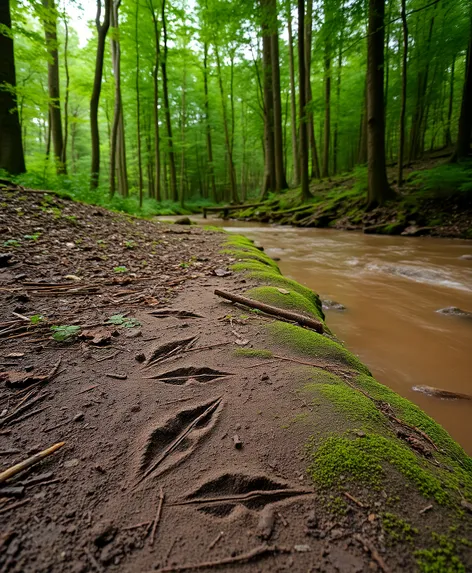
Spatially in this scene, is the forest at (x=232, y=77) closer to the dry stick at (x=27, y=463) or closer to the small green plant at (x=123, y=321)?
the small green plant at (x=123, y=321)

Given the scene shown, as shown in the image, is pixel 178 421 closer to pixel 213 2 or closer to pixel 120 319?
pixel 120 319

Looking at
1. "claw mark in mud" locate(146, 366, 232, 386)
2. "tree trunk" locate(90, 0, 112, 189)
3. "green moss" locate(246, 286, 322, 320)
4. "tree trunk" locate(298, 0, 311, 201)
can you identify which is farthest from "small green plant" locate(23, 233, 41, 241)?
"tree trunk" locate(298, 0, 311, 201)

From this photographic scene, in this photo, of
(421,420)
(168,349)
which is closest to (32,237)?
(168,349)

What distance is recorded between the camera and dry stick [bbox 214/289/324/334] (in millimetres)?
2197

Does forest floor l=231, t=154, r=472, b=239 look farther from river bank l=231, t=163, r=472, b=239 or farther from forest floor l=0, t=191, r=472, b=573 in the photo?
forest floor l=0, t=191, r=472, b=573

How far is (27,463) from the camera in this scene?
3.25 ft

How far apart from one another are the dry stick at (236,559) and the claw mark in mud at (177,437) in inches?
→ 12.3

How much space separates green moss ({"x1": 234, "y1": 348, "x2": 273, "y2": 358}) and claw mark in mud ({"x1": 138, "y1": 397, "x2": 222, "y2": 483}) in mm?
406

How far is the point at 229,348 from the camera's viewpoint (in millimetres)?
1850

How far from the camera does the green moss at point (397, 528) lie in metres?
0.81

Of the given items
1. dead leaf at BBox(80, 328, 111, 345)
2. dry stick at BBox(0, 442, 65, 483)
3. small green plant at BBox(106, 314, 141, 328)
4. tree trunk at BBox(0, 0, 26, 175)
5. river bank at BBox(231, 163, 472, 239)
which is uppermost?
tree trunk at BBox(0, 0, 26, 175)

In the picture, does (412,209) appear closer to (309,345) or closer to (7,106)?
(309,345)

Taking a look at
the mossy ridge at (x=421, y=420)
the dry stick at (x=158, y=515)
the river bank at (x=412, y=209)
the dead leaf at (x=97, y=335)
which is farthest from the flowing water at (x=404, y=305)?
the dead leaf at (x=97, y=335)

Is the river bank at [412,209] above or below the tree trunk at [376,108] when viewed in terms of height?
below
